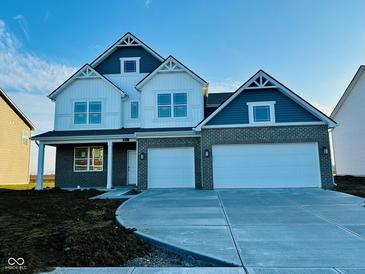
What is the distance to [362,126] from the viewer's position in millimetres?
19609

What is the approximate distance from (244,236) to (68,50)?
14.8m

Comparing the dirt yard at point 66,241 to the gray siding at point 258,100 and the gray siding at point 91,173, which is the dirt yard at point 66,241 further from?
the gray siding at point 91,173

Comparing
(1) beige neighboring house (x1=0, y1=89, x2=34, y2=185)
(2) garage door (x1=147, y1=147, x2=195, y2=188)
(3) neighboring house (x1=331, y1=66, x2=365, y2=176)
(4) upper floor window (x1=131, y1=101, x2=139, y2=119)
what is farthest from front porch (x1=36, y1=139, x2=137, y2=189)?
(3) neighboring house (x1=331, y1=66, x2=365, y2=176)

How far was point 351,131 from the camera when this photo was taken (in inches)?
831

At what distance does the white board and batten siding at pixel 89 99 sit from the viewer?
16.4 metres

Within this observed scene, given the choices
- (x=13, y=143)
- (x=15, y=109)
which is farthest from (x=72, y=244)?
(x=15, y=109)

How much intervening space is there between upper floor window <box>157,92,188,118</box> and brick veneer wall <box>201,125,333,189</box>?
7.68 ft

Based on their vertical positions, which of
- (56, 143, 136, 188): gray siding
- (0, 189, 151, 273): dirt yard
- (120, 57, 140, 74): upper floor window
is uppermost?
(120, 57, 140, 74): upper floor window

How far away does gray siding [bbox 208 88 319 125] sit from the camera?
13594 mm

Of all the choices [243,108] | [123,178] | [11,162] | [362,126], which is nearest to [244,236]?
[243,108]

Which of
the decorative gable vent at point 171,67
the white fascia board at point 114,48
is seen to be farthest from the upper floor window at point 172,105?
the white fascia board at point 114,48

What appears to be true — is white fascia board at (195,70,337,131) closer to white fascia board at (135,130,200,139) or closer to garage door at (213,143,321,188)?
white fascia board at (135,130,200,139)

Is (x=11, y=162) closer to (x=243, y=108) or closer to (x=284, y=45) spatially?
(x=243, y=108)

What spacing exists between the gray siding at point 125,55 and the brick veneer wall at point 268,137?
6749 millimetres
